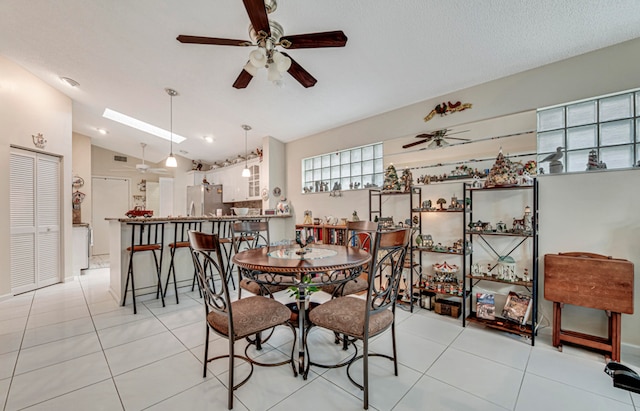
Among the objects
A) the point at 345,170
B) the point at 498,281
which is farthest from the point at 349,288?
the point at 345,170

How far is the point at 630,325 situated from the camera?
2.13 metres

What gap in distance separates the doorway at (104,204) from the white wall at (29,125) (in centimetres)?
272

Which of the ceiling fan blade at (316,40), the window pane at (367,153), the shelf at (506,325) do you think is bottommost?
the shelf at (506,325)

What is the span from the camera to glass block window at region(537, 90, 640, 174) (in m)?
2.18

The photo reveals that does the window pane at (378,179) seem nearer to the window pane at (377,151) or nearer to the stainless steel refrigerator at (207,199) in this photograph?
the window pane at (377,151)

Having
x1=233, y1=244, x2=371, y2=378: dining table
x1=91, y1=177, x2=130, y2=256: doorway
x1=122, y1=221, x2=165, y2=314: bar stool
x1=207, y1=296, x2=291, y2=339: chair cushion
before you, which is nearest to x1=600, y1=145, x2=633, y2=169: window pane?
x1=233, y1=244, x2=371, y2=378: dining table

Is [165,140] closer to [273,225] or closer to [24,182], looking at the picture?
[24,182]

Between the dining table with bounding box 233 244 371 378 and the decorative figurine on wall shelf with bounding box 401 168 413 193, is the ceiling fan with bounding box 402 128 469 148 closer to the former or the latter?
the decorative figurine on wall shelf with bounding box 401 168 413 193

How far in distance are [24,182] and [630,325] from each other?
24.2 feet

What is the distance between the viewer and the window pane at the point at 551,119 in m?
2.48

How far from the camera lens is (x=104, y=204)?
6.89 m

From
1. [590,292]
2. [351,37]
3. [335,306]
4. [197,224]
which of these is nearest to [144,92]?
[197,224]

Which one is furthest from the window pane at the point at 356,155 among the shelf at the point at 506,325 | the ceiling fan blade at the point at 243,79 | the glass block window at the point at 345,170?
the shelf at the point at 506,325

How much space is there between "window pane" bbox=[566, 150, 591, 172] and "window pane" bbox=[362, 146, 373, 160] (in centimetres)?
223
